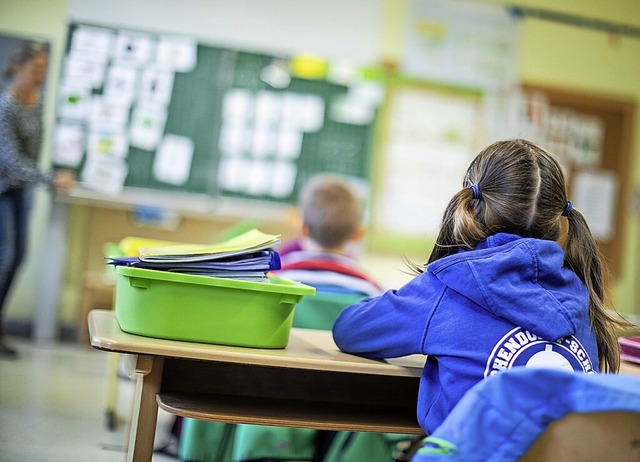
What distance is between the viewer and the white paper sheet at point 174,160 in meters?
5.27

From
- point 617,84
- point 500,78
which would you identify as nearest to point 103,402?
point 500,78

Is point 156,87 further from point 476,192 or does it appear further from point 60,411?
point 476,192

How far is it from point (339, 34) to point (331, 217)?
11.1 feet

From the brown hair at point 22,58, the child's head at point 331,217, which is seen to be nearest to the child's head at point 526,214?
the child's head at point 331,217

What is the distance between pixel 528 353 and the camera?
1322 mm

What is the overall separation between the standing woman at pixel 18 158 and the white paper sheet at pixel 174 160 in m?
0.86

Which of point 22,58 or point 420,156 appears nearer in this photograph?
point 22,58

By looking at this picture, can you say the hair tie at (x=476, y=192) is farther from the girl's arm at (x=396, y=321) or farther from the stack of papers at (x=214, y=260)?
the stack of papers at (x=214, y=260)

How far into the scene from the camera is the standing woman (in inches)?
169

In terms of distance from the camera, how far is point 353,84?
5.60m

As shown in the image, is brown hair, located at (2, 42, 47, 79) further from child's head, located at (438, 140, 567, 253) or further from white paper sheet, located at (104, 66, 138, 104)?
child's head, located at (438, 140, 567, 253)

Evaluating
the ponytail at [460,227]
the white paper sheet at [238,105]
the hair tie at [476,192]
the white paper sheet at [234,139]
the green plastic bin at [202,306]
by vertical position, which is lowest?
the green plastic bin at [202,306]

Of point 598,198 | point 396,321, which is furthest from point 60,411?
point 598,198

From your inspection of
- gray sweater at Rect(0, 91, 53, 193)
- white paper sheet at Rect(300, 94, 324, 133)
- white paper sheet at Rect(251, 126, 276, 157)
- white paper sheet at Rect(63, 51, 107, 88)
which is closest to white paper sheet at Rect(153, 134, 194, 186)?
white paper sheet at Rect(251, 126, 276, 157)
